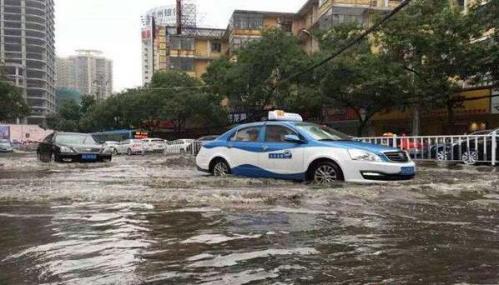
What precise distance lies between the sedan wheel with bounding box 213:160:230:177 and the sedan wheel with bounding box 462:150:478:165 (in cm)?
899

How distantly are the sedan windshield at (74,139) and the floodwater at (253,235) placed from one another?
417 inches

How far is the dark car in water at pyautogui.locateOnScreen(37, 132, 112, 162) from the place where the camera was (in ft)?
63.1

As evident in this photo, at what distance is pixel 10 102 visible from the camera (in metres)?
49.8

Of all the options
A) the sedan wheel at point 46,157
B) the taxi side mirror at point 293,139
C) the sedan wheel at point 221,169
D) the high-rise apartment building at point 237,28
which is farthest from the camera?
the high-rise apartment building at point 237,28

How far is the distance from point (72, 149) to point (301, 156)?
11.2m

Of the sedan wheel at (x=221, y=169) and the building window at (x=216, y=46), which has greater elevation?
the building window at (x=216, y=46)

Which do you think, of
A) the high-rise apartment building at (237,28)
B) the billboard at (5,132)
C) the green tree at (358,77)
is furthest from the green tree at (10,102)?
the green tree at (358,77)

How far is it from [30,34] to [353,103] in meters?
78.6

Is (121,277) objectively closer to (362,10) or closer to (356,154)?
(356,154)

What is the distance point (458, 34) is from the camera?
24.7 meters

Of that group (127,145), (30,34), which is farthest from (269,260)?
(30,34)

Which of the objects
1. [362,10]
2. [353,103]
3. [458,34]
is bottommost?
[353,103]

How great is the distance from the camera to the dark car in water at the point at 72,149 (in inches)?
757

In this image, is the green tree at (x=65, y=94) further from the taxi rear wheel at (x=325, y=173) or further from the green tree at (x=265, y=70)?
the taxi rear wheel at (x=325, y=173)
